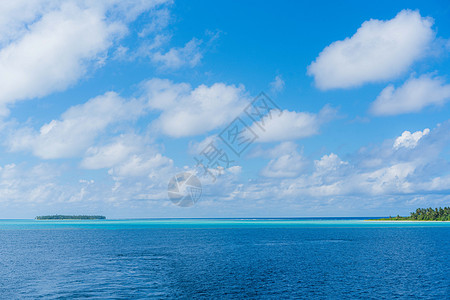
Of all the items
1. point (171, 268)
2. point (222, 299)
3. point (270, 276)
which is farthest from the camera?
point (171, 268)

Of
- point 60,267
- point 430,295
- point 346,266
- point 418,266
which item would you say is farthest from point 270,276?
point 60,267

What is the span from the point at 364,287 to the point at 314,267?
17266 mm

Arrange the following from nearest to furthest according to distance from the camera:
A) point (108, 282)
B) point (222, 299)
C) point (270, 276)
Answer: point (222, 299), point (108, 282), point (270, 276)

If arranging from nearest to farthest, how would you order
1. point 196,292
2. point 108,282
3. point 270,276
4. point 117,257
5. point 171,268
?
point 196,292 → point 108,282 → point 270,276 → point 171,268 → point 117,257

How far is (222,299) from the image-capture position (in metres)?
45.4

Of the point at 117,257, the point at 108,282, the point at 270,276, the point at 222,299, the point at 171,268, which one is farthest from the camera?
the point at 117,257

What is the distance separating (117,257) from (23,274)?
927 inches

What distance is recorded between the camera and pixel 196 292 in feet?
161

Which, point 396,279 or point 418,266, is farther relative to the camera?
point 418,266

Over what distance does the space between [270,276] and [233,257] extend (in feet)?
81.7

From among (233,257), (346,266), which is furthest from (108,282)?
(346,266)

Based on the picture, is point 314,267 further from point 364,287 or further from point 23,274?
point 23,274

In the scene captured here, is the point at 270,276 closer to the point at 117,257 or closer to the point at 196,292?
the point at 196,292

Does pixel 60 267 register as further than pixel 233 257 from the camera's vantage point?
No
